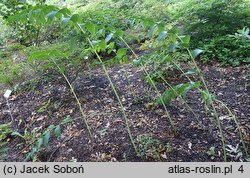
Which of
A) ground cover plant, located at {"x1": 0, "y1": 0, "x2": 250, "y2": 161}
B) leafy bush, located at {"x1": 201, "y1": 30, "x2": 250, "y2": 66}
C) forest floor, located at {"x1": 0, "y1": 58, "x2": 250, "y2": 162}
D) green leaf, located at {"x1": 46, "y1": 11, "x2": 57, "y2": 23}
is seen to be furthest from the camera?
leafy bush, located at {"x1": 201, "y1": 30, "x2": 250, "y2": 66}

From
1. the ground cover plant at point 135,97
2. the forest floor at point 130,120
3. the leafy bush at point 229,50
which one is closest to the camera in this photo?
the ground cover plant at point 135,97

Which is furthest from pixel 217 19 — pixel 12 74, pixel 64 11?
pixel 12 74

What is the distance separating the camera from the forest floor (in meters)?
1.88

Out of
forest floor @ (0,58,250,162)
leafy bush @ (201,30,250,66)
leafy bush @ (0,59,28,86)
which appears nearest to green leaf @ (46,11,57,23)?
forest floor @ (0,58,250,162)

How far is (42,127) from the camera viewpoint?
2.49 meters

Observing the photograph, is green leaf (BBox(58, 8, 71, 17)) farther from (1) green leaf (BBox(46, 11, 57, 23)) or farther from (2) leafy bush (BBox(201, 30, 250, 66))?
(2) leafy bush (BBox(201, 30, 250, 66))

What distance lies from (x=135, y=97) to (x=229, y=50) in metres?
1.56

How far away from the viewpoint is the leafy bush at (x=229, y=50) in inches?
124

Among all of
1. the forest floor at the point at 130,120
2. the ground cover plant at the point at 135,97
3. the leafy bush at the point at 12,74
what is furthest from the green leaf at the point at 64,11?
the leafy bush at the point at 12,74

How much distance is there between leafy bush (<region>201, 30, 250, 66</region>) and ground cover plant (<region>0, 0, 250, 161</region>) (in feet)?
0.04

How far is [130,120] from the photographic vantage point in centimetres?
227

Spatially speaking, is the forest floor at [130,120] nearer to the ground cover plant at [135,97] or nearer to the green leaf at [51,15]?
the ground cover plant at [135,97]

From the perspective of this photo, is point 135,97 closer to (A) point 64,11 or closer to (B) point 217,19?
(A) point 64,11

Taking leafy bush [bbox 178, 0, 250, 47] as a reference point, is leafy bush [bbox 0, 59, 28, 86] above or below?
below
